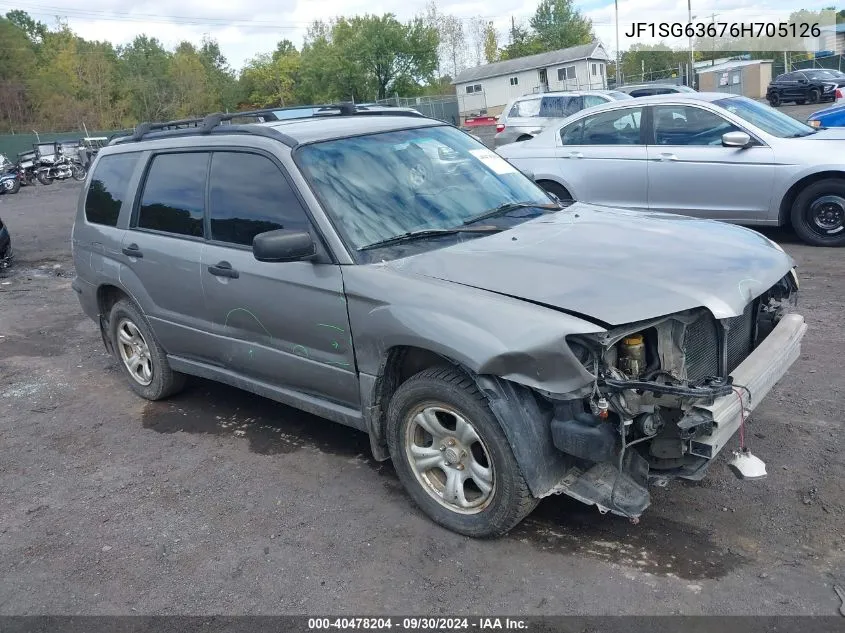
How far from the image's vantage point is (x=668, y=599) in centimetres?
298

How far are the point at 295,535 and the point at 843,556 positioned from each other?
2451 millimetres

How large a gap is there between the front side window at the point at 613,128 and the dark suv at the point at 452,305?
4494mm

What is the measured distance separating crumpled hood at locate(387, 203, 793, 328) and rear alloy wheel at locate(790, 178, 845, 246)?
4591 millimetres

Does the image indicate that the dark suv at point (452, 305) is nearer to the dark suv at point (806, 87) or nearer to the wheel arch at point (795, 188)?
the wheel arch at point (795, 188)

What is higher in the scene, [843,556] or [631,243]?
[631,243]

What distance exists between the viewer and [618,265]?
3.39 metres

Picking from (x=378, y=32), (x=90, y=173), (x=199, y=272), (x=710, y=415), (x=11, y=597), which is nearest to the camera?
(x=710, y=415)

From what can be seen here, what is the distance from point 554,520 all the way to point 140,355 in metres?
3.46

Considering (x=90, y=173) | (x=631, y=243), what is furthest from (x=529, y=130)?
(x=631, y=243)

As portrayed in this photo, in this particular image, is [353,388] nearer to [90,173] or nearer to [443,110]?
[90,173]

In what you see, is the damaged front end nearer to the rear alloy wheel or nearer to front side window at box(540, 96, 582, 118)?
the rear alloy wheel

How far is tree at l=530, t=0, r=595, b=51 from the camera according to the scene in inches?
3610

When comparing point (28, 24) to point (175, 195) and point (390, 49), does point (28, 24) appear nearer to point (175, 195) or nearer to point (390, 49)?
point (390, 49)

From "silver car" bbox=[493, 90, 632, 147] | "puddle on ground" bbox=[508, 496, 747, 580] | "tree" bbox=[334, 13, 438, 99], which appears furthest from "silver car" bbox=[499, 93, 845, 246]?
"tree" bbox=[334, 13, 438, 99]
